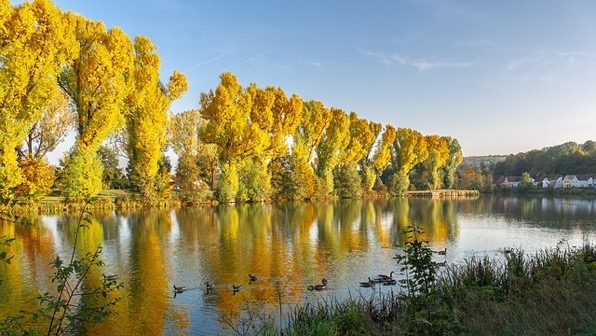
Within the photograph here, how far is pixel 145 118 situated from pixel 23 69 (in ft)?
42.4

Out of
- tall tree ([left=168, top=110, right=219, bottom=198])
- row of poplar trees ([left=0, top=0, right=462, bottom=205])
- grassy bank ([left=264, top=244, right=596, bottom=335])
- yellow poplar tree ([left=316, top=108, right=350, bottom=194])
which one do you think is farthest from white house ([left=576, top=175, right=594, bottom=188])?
grassy bank ([left=264, top=244, right=596, bottom=335])

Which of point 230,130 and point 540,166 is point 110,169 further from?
point 540,166

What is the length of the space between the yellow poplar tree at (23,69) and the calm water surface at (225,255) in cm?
625

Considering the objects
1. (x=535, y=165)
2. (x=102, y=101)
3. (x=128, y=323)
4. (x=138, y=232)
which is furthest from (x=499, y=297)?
(x=535, y=165)

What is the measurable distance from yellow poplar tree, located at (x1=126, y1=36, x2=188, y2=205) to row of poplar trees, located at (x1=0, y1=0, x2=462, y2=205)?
0.34 feet

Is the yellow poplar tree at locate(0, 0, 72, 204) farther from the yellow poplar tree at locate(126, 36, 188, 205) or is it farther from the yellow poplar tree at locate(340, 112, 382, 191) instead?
the yellow poplar tree at locate(340, 112, 382, 191)

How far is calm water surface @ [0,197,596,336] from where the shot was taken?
1176 cm

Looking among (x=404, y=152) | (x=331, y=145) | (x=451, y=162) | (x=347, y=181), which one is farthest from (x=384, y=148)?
(x=451, y=162)

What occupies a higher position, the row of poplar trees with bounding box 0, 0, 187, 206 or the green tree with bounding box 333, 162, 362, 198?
the row of poplar trees with bounding box 0, 0, 187, 206

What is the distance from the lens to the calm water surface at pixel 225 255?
11.8 m

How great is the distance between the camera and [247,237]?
957 inches

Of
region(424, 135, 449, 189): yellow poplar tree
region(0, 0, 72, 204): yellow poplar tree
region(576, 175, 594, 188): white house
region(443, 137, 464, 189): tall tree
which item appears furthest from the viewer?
region(576, 175, 594, 188): white house

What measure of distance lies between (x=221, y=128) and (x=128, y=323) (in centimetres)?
3920

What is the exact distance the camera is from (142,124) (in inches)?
1681
